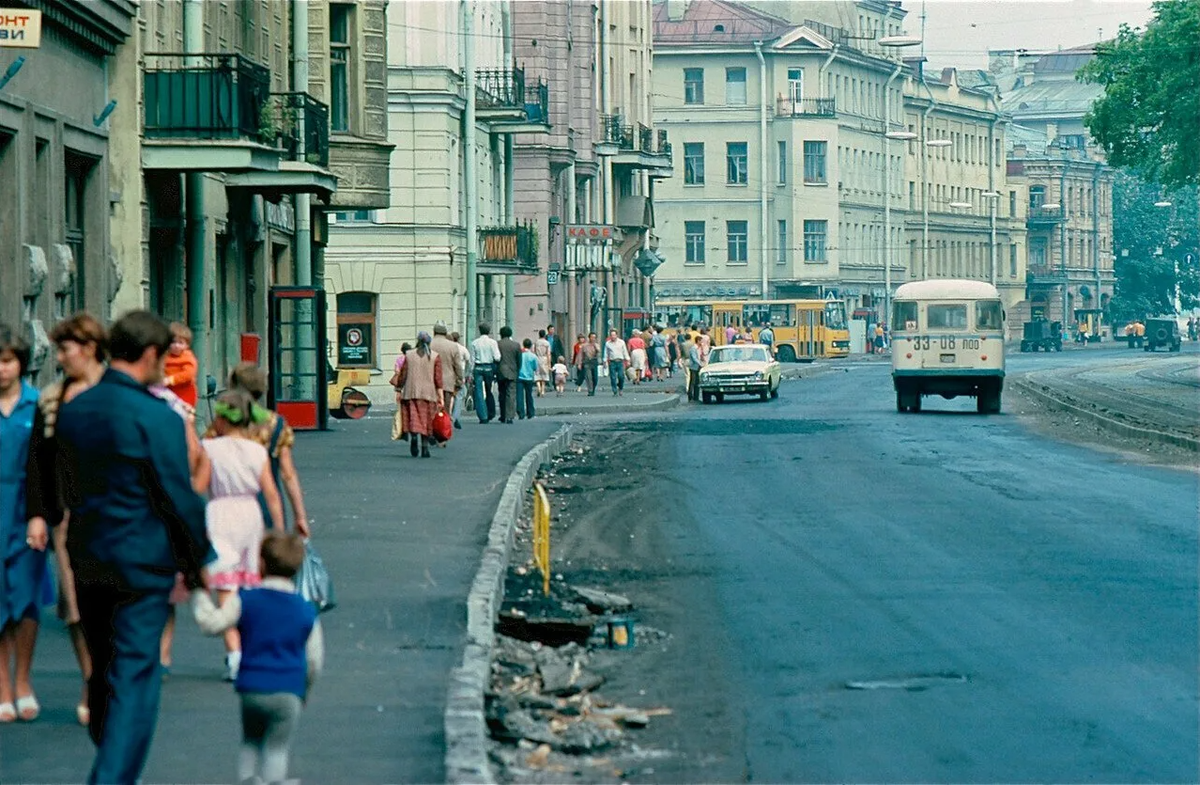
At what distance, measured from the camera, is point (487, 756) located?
30.1ft

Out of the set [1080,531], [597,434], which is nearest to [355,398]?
[597,434]

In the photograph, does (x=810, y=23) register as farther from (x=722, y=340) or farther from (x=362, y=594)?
(x=362, y=594)

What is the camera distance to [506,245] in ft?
183

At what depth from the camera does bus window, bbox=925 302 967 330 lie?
4519cm

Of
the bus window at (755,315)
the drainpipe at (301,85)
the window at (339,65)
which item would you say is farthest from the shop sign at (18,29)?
the bus window at (755,315)

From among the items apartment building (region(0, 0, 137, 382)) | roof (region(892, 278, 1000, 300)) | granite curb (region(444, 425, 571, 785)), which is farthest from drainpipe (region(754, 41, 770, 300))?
granite curb (region(444, 425, 571, 785))

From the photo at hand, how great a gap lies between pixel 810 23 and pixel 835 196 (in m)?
9.82

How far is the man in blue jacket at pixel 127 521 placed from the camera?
7.43 meters

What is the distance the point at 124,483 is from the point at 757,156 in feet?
352

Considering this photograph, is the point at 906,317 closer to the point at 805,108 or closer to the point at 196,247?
the point at 196,247

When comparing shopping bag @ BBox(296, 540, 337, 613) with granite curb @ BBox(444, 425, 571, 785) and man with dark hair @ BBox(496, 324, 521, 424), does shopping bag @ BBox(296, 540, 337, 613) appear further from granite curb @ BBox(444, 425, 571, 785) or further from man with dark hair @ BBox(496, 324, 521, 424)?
man with dark hair @ BBox(496, 324, 521, 424)

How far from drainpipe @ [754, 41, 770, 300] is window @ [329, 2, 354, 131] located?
74.0 metres

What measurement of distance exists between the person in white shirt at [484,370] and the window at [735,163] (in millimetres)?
74581

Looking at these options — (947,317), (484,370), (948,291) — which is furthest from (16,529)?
(948,291)
